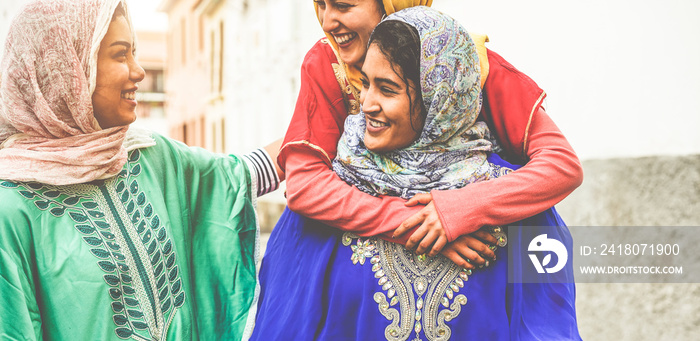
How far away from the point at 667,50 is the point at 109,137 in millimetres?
2935

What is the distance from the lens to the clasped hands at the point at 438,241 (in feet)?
5.72

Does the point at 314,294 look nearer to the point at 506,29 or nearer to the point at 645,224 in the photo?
the point at 645,224

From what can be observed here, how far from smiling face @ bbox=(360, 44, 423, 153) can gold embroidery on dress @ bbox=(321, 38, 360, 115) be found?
15cm

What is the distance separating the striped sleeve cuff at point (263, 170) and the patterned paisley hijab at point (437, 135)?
1.71 feet

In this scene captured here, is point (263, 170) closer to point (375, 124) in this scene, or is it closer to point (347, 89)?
point (347, 89)

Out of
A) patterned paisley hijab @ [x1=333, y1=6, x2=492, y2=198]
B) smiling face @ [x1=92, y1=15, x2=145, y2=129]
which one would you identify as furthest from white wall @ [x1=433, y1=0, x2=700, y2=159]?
smiling face @ [x1=92, y1=15, x2=145, y2=129]

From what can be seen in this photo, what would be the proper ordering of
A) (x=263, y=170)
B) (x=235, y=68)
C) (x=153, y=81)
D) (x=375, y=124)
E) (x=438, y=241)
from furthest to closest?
1. (x=153, y=81)
2. (x=235, y=68)
3. (x=263, y=170)
4. (x=375, y=124)
5. (x=438, y=241)

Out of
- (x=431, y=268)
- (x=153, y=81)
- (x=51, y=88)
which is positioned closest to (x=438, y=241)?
(x=431, y=268)

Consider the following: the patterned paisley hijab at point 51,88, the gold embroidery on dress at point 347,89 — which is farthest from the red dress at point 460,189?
the patterned paisley hijab at point 51,88

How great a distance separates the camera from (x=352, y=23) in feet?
6.41

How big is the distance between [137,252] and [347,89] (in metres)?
0.77
